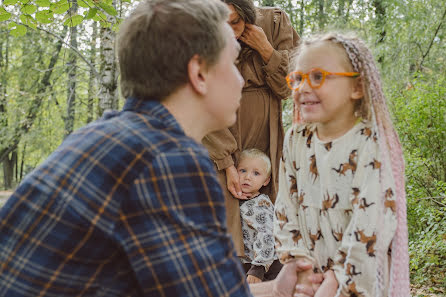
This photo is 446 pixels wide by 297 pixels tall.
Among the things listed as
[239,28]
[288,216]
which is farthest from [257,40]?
[288,216]

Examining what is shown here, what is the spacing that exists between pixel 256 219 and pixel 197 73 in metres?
1.84

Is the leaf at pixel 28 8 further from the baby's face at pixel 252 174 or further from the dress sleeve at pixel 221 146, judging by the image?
the baby's face at pixel 252 174

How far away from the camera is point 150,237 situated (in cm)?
132

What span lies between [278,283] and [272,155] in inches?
48.1

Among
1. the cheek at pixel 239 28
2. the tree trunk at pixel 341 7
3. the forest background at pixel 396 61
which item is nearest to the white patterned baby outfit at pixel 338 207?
the forest background at pixel 396 61

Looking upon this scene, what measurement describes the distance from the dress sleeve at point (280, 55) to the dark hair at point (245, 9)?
0.85 ft

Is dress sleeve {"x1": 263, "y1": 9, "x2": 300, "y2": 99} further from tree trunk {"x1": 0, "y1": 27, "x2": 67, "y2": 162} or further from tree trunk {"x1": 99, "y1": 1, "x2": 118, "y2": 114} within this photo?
tree trunk {"x1": 0, "y1": 27, "x2": 67, "y2": 162}

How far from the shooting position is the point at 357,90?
2135 millimetres

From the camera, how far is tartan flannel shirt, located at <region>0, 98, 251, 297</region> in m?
1.33

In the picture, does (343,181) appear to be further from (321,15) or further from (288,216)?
(321,15)

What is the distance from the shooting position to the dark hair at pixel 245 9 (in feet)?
9.70

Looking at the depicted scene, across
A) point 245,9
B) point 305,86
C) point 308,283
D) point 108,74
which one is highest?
point 245,9

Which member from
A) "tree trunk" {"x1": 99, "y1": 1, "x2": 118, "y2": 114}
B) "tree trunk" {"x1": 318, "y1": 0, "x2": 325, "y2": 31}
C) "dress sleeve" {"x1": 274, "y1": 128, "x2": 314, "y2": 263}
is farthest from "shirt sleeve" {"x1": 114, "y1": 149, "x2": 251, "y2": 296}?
"tree trunk" {"x1": 318, "y1": 0, "x2": 325, "y2": 31}

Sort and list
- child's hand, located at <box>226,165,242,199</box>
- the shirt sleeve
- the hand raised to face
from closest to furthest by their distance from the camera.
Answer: the shirt sleeve < the hand raised to face < child's hand, located at <box>226,165,242,199</box>
